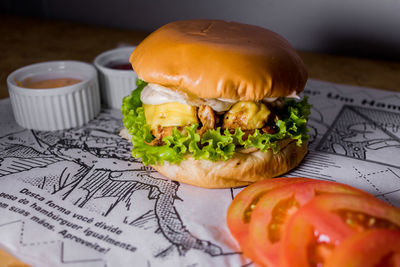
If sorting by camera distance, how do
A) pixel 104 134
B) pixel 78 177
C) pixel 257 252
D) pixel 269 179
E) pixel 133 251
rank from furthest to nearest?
pixel 104 134
pixel 78 177
pixel 269 179
pixel 133 251
pixel 257 252

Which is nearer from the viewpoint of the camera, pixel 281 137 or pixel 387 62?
pixel 281 137

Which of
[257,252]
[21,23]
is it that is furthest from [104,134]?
[21,23]

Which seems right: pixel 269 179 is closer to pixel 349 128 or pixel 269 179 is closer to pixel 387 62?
pixel 349 128

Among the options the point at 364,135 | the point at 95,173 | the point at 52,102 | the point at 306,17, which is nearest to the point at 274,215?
the point at 95,173

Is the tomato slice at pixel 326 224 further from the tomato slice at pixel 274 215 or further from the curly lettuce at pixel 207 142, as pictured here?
the curly lettuce at pixel 207 142

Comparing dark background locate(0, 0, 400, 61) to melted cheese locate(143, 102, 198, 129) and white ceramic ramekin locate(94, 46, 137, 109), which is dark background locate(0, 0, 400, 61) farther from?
melted cheese locate(143, 102, 198, 129)
